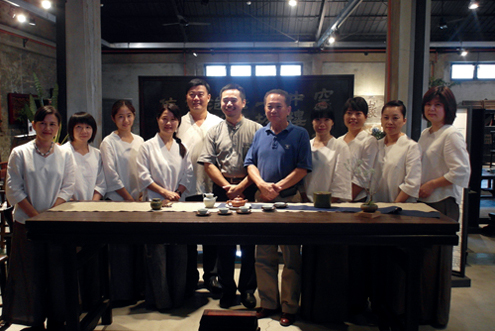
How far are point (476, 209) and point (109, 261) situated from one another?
16.5ft

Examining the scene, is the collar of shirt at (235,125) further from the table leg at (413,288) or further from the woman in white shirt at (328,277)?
the table leg at (413,288)

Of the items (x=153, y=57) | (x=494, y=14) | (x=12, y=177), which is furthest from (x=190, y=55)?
(x=12, y=177)

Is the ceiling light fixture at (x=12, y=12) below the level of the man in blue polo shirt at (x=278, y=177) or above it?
above

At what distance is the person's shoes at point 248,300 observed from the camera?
9.90ft

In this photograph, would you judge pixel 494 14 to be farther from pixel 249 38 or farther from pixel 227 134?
pixel 227 134

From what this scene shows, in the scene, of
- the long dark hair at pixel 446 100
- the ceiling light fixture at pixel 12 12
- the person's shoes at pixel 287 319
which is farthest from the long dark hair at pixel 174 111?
the ceiling light fixture at pixel 12 12

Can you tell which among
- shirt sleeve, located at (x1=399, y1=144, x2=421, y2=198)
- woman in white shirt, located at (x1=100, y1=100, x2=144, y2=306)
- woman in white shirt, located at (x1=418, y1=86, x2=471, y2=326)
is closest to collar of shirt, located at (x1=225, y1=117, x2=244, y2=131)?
woman in white shirt, located at (x1=100, y1=100, x2=144, y2=306)

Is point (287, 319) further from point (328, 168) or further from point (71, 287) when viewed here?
point (71, 287)

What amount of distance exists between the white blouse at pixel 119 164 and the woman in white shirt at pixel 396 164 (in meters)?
2.08

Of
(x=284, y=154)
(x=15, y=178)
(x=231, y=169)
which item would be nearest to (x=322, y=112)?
(x=284, y=154)

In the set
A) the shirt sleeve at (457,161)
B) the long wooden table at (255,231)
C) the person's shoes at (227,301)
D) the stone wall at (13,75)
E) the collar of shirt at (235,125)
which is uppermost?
the stone wall at (13,75)

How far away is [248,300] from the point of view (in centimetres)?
303

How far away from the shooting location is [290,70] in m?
11.5

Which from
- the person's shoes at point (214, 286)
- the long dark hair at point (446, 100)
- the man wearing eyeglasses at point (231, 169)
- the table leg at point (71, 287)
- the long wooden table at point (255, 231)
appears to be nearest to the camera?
the long wooden table at point (255, 231)
